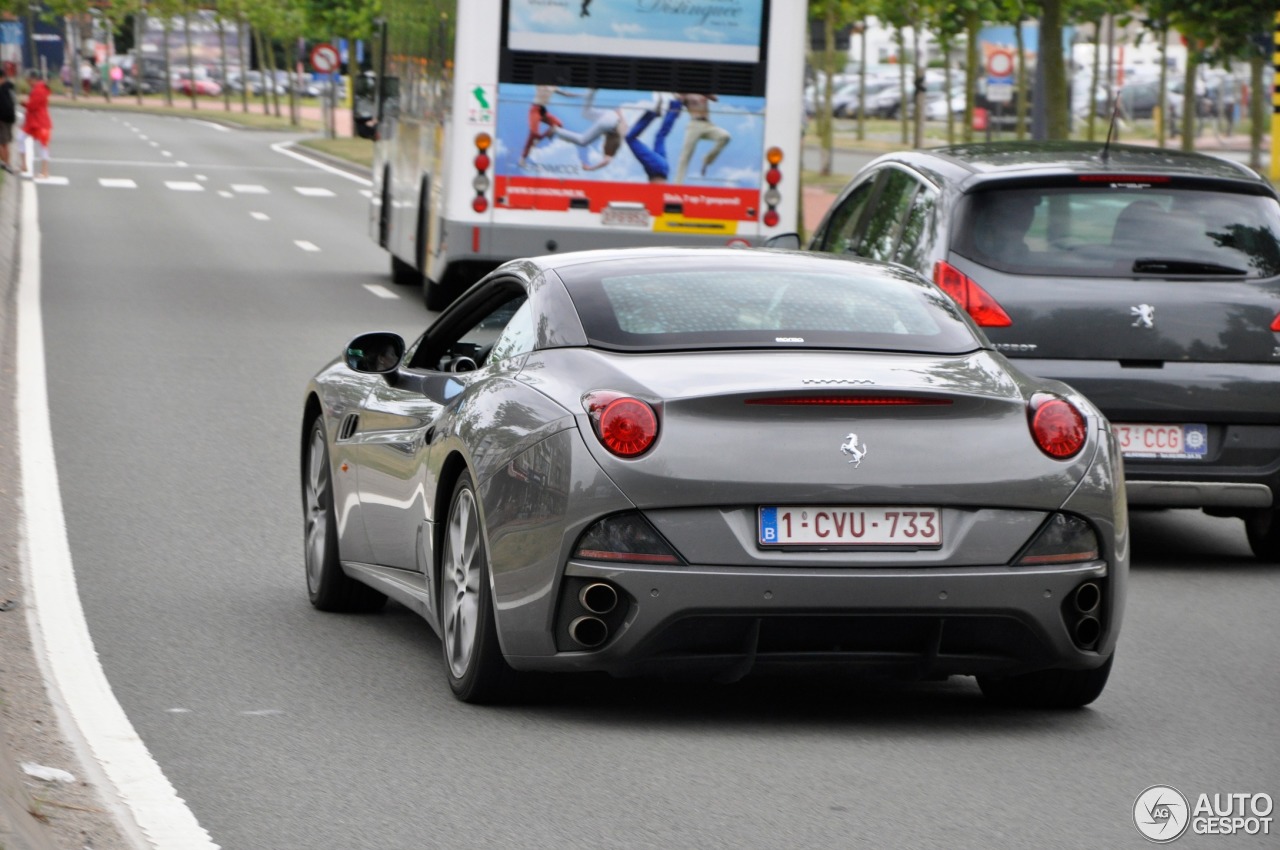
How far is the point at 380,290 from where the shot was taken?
76.8 feet

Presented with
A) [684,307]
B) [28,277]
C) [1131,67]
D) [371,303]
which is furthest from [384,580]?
[1131,67]

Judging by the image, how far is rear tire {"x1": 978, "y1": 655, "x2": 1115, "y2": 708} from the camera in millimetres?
6668

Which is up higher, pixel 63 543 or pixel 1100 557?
pixel 1100 557

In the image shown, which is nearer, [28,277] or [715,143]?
[715,143]

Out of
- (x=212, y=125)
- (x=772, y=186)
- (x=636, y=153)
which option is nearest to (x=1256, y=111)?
(x=772, y=186)

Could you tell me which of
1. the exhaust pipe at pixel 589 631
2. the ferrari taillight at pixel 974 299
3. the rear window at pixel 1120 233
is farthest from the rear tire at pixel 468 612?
the rear window at pixel 1120 233

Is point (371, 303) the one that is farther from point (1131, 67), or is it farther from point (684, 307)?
point (1131, 67)

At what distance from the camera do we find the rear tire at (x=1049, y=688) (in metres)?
6.67

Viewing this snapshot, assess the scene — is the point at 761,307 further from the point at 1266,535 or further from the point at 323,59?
the point at 323,59

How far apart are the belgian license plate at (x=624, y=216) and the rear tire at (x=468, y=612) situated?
41.0 feet

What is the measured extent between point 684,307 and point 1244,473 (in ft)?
11.4

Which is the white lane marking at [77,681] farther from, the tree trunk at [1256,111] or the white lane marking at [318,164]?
the tree trunk at [1256,111]

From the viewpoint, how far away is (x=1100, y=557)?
6348mm

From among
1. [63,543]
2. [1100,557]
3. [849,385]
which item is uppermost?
[849,385]
